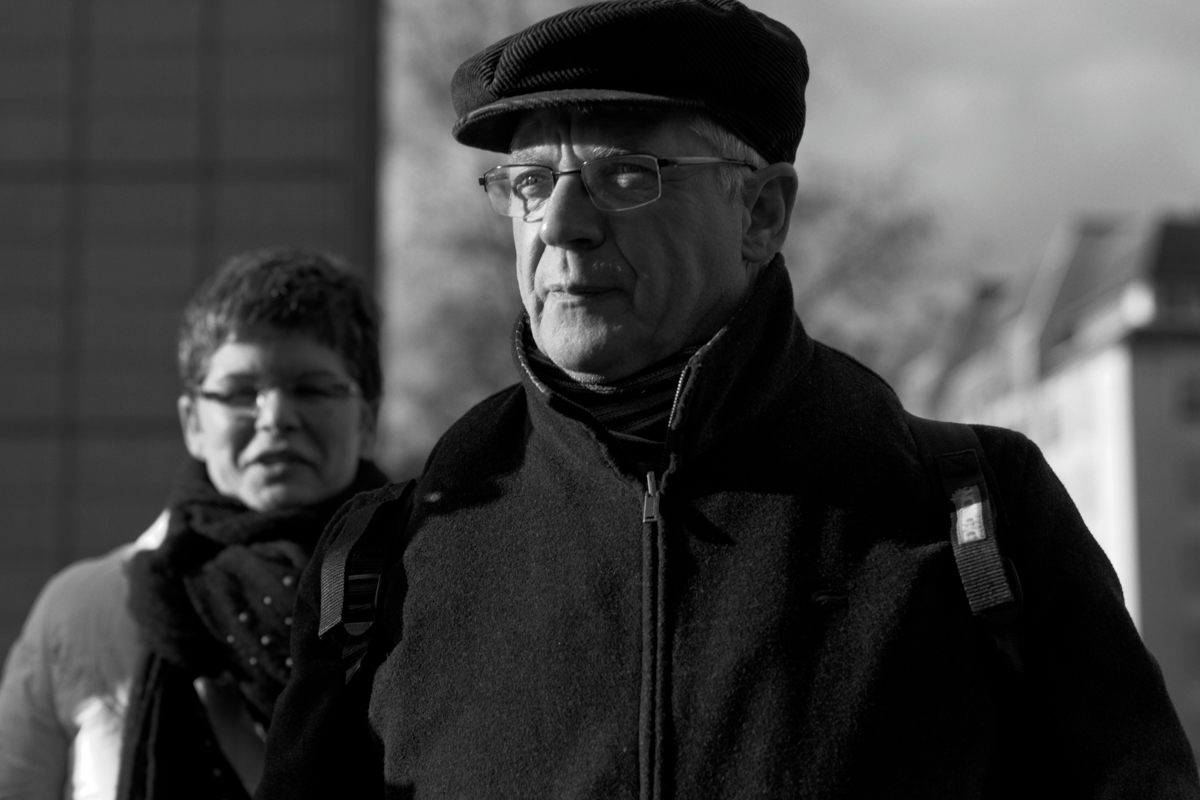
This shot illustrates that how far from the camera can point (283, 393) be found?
2777mm

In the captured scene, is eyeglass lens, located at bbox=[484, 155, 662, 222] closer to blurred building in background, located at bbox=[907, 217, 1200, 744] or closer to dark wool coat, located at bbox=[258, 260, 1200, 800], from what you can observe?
dark wool coat, located at bbox=[258, 260, 1200, 800]

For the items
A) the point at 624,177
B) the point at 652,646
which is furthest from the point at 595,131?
the point at 652,646

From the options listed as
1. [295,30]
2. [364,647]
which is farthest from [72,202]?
[364,647]

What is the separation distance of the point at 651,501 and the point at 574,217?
354mm

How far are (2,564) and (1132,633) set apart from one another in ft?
37.5

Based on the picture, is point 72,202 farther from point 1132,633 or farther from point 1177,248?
point 1177,248

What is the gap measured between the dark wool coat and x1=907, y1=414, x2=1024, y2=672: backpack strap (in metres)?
0.02

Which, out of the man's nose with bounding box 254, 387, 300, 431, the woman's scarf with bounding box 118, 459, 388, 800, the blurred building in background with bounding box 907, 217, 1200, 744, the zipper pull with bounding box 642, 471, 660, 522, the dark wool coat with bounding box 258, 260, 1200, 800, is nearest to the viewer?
the dark wool coat with bounding box 258, 260, 1200, 800

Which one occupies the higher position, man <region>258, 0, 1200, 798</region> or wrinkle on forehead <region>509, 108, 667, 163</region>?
wrinkle on forehead <region>509, 108, 667, 163</region>

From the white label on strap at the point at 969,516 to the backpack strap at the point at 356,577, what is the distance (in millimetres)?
700

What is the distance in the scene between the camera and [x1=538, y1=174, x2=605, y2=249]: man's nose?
1.83m

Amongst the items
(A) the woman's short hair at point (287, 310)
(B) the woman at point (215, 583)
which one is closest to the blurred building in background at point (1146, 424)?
(A) the woman's short hair at point (287, 310)

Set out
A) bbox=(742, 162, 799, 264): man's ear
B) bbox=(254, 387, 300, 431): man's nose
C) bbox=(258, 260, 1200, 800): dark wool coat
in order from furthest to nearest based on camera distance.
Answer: bbox=(254, 387, 300, 431): man's nose
bbox=(742, 162, 799, 264): man's ear
bbox=(258, 260, 1200, 800): dark wool coat

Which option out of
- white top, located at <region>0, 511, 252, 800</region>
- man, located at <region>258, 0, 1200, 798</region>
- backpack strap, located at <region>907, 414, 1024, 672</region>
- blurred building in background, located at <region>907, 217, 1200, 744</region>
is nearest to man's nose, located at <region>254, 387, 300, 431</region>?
white top, located at <region>0, 511, 252, 800</region>
